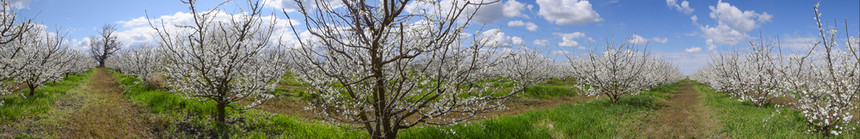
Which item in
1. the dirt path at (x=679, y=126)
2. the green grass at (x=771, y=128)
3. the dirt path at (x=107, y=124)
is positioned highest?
the dirt path at (x=107, y=124)

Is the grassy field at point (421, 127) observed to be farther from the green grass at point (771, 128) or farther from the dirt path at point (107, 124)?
the dirt path at point (107, 124)

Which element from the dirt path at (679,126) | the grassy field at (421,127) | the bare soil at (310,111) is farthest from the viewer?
the bare soil at (310,111)

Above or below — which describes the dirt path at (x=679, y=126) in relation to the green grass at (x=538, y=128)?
below

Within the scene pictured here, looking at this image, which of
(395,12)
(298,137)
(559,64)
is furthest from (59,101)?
(559,64)

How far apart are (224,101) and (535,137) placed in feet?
21.7

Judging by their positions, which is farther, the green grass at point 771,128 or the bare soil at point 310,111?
the bare soil at point 310,111

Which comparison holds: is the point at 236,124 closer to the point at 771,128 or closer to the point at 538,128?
the point at 538,128

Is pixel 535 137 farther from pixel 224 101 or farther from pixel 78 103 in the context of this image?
pixel 78 103

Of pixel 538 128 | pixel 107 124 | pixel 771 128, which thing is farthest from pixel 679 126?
pixel 107 124

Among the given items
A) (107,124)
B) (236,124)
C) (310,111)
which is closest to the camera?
(107,124)

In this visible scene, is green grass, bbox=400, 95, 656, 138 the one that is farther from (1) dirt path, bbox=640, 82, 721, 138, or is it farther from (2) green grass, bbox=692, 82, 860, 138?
(2) green grass, bbox=692, 82, 860, 138

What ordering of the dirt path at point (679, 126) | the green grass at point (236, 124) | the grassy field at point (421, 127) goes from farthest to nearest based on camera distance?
the dirt path at point (679, 126) < the green grass at point (236, 124) < the grassy field at point (421, 127)

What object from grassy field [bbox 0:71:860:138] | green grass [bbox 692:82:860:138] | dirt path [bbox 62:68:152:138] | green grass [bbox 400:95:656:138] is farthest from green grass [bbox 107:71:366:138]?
green grass [bbox 692:82:860:138]

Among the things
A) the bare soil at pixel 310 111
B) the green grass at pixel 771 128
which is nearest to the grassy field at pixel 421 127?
the green grass at pixel 771 128
